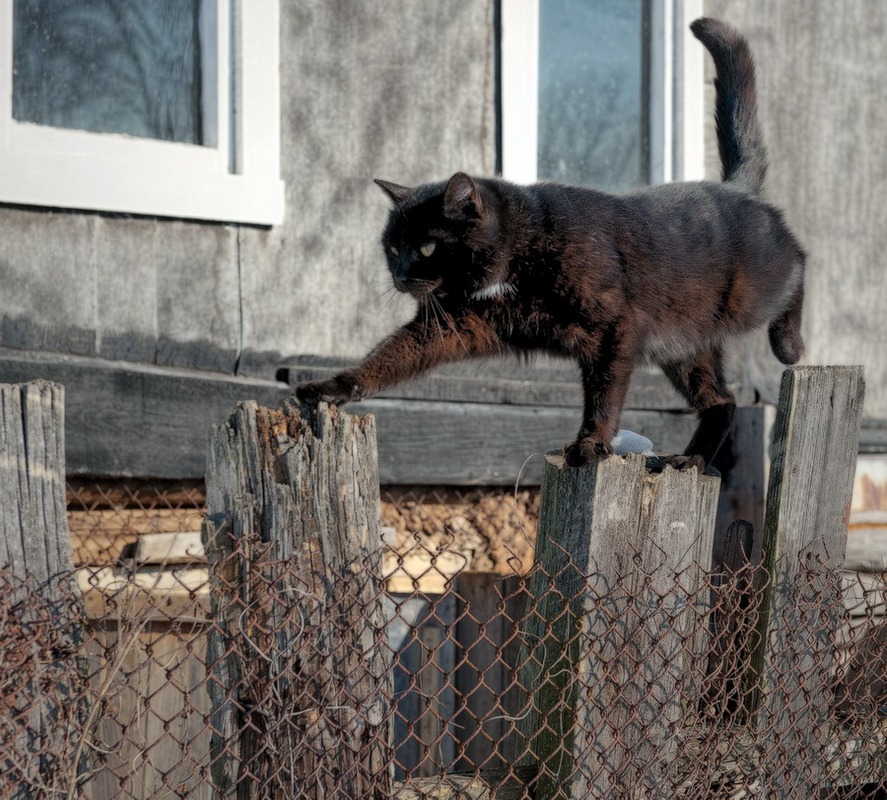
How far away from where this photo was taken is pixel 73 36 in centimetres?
385

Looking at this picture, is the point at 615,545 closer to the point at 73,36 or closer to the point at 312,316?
the point at 312,316

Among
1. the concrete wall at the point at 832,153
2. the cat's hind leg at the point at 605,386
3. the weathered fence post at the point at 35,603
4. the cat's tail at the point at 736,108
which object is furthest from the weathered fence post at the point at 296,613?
the concrete wall at the point at 832,153

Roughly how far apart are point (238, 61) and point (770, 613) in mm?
2737

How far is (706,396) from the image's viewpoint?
3680mm

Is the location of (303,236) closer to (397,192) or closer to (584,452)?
(397,192)

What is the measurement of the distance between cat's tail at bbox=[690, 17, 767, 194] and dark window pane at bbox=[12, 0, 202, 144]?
1888mm

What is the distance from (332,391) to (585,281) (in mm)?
779

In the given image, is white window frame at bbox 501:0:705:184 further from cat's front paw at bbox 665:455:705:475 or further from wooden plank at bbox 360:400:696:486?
cat's front paw at bbox 665:455:705:475

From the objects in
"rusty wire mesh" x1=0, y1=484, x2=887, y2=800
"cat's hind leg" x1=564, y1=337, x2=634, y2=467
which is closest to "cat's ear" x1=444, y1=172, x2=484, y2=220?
"cat's hind leg" x1=564, y1=337, x2=634, y2=467

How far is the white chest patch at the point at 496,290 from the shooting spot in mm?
3172

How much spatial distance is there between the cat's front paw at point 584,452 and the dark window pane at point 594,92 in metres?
2.25

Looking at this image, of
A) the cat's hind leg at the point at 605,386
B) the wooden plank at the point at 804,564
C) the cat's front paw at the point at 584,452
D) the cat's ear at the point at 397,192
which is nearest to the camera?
the cat's front paw at the point at 584,452

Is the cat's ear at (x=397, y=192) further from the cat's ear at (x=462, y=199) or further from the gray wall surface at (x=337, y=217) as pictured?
the gray wall surface at (x=337, y=217)

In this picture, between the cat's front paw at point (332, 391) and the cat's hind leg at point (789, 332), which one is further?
the cat's hind leg at point (789, 332)
